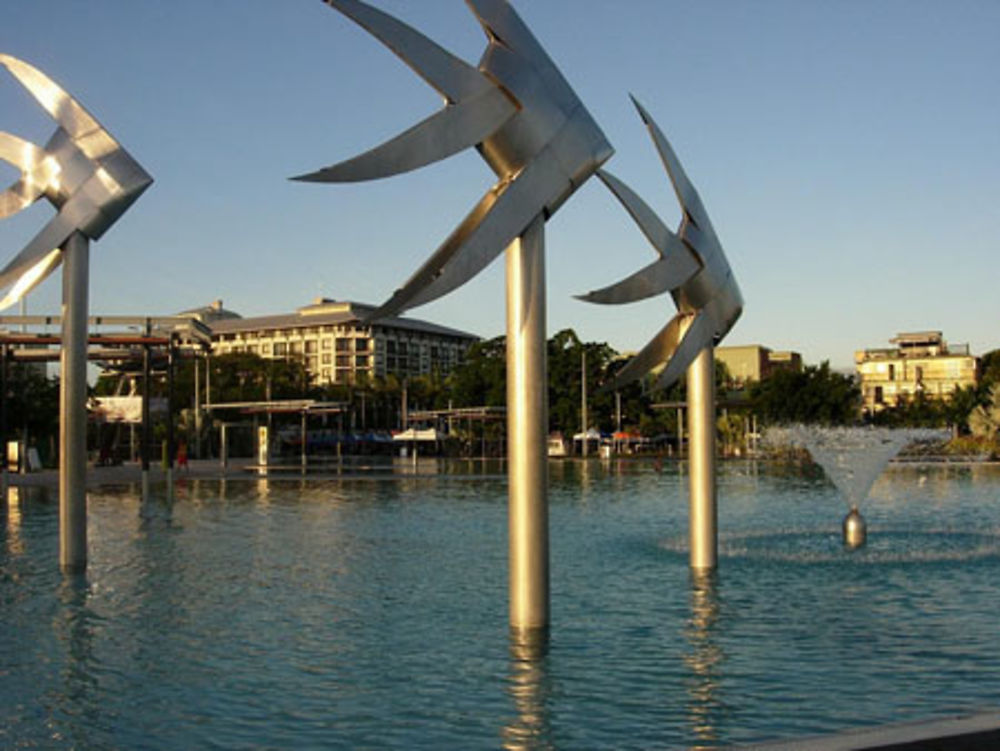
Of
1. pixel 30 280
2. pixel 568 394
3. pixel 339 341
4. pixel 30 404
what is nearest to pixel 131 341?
pixel 30 280

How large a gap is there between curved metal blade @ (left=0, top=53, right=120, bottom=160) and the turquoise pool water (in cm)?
539

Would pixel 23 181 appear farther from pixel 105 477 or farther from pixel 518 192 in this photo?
pixel 105 477

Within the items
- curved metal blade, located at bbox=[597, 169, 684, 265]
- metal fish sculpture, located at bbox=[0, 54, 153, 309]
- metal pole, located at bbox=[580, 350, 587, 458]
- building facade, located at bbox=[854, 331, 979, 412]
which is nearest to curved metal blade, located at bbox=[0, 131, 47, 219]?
metal fish sculpture, located at bbox=[0, 54, 153, 309]

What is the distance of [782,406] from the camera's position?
83688 mm

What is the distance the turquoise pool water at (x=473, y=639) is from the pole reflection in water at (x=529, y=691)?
0.03 meters

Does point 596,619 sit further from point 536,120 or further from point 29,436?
point 29,436

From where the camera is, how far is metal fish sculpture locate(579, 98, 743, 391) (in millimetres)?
11688

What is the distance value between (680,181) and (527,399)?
15.5ft

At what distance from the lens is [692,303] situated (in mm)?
13039

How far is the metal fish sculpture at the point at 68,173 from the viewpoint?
14.3 m

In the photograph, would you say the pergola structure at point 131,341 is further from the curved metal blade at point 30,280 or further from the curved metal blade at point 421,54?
the curved metal blade at point 421,54

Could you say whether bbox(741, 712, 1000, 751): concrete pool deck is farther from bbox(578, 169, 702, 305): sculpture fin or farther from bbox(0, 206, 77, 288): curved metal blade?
bbox(0, 206, 77, 288): curved metal blade

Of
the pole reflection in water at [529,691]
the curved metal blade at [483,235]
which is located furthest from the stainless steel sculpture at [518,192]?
the pole reflection in water at [529,691]

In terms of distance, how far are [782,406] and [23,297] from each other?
241 feet
